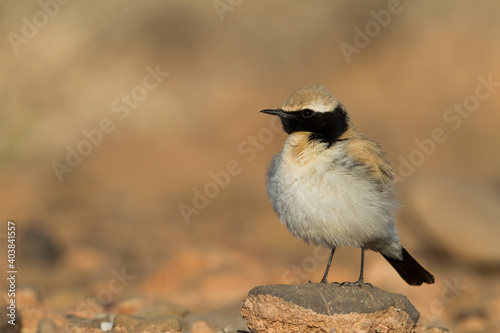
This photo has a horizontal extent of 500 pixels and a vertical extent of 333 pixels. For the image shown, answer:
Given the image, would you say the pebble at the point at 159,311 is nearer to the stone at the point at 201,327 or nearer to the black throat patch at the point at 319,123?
the stone at the point at 201,327

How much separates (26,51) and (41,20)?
3.03 feet

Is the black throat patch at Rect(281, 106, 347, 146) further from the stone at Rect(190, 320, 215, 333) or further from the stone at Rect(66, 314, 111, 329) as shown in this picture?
the stone at Rect(66, 314, 111, 329)

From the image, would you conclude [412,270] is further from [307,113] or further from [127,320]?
[127,320]

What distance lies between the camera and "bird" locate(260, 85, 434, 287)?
633cm

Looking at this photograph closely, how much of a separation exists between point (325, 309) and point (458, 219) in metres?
5.88

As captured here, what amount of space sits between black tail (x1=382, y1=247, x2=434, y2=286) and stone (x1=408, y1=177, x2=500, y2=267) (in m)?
3.86

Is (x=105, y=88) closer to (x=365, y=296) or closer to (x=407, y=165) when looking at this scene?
(x=407, y=165)

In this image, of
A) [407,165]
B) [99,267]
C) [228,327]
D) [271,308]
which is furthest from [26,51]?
[271,308]

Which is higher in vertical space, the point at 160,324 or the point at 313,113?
the point at 313,113

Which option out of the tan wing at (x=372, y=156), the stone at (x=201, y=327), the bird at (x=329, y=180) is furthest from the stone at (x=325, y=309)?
the stone at (x=201, y=327)

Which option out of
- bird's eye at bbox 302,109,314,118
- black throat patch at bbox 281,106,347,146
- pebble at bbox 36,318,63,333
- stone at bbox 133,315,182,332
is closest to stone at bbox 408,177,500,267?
black throat patch at bbox 281,106,347,146

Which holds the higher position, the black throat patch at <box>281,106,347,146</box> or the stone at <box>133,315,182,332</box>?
the black throat patch at <box>281,106,347,146</box>

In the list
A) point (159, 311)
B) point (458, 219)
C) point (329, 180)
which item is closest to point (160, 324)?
point (159, 311)

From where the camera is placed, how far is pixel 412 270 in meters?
7.43
